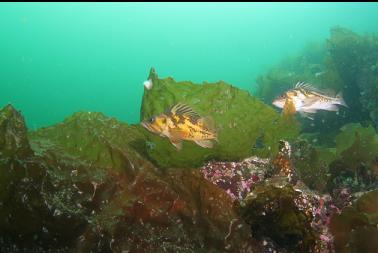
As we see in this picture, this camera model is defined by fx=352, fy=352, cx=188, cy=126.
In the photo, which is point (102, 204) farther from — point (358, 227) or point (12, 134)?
point (358, 227)

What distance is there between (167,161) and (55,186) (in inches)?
55.7

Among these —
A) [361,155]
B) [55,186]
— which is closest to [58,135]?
[55,186]

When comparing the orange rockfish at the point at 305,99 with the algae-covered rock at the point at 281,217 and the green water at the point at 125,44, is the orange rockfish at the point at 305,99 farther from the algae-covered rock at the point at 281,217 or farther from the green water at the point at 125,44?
the green water at the point at 125,44

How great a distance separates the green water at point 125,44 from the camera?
336 feet

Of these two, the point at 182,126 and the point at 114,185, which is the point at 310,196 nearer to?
the point at 182,126

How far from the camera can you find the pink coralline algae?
3.79 metres

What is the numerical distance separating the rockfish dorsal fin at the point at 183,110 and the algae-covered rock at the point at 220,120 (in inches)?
38.3

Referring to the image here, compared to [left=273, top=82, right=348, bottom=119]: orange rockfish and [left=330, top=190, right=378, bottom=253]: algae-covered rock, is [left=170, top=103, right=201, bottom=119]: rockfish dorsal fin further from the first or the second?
[left=273, top=82, right=348, bottom=119]: orange rockfish

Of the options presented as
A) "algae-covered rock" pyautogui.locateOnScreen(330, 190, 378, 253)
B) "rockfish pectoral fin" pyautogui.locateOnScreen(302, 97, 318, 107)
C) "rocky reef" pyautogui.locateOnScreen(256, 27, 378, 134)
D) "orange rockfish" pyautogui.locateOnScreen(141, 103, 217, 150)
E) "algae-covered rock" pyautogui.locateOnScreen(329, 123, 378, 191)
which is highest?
"rocky reef" pyautogui.locateOnScreen(256, 27, 378, 134)

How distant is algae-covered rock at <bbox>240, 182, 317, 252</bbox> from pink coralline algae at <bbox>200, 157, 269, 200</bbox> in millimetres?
629

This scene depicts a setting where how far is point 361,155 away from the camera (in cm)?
453

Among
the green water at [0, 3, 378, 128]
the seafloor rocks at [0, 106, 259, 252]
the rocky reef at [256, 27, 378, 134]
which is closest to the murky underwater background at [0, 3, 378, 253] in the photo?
the seafloor rocks at [0, 106, 259, 252]

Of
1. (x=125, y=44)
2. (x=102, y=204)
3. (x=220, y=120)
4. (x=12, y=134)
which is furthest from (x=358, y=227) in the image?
(x=125, y=44)

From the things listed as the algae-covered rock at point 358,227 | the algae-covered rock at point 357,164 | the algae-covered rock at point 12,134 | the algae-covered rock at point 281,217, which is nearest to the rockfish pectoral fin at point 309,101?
the algae-covered rock at point 357,164
